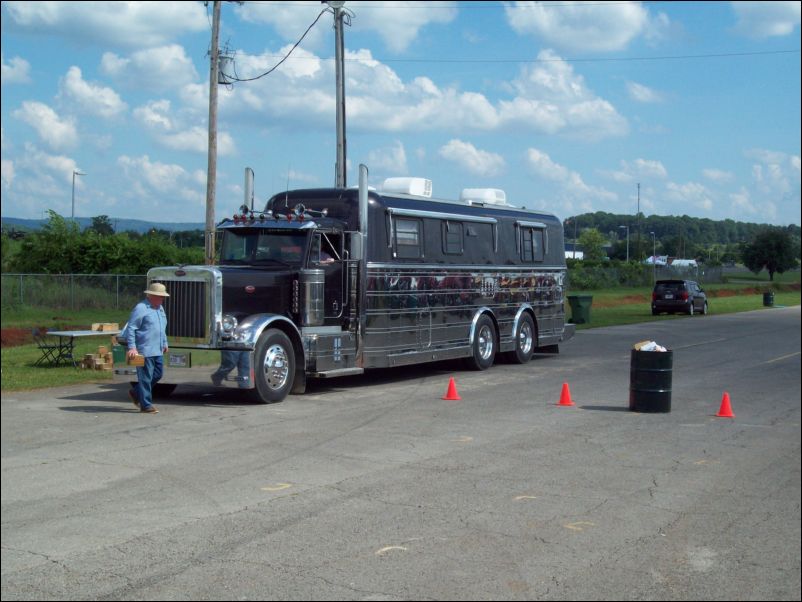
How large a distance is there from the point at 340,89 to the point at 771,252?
74.8ft

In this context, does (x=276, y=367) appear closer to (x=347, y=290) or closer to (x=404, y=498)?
(x=347, y=290)

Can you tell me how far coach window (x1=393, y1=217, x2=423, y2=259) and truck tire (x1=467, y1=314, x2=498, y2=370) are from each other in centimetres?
269

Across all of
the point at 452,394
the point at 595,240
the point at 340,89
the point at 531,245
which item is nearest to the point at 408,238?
the point at 452,394

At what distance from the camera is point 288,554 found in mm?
6090

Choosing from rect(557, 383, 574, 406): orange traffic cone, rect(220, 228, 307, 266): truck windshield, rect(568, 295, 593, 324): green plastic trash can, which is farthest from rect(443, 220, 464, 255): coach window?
rect(568, 295, 593, 324): green plastic trash can

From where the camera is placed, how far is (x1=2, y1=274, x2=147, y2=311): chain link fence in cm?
469

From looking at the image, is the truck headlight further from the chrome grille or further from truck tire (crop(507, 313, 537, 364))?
truck tire (crop(507, 313, 537, 364))

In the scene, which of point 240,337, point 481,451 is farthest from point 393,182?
point 481,451

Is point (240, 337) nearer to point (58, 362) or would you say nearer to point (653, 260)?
point (58, 362)

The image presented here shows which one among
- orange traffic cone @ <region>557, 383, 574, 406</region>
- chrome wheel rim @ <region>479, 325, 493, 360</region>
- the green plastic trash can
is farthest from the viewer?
the green plastic trash can

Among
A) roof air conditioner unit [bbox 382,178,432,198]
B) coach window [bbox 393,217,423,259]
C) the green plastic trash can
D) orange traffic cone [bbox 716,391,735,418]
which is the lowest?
orange traffic cone [bbox 716,391,735,418]

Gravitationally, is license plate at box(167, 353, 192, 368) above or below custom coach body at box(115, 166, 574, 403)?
below

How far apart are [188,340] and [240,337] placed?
2.52 ft

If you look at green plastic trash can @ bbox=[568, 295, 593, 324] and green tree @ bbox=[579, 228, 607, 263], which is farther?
green plastic trash can @ bbox=[568, 295, 593, 324]
